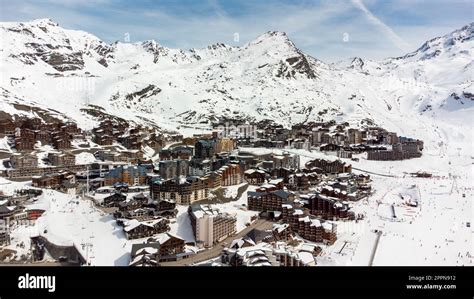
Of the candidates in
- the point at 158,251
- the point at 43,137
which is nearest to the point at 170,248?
the point at 158,251

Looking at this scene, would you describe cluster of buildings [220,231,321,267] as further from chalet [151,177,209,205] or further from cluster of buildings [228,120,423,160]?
cluster of buildings [228,120,423,160]

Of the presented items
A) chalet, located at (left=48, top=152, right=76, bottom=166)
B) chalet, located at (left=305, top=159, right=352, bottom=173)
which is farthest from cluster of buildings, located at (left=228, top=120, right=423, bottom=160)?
chalet, located at (left=48, top=152, right=76, bottom=166)

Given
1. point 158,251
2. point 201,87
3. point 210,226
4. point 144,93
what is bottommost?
point 158,251

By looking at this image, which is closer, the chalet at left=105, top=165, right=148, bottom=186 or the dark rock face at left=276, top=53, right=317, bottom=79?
the chalet at left=105, top=165, right=148, bottom=186

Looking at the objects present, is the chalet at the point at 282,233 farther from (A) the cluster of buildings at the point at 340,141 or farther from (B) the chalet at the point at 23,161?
(A) the cluster of buildings at the point at 340,141

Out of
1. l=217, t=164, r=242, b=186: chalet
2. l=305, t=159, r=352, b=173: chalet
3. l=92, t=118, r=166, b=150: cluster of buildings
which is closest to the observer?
l=217, t=164, r=242, b=186: chalet

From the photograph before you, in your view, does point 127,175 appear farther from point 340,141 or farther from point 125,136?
point 340,141

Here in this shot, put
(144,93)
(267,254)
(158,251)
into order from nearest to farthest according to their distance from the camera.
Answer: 1. (267,254)
2. (158,251)
3. (144,93)

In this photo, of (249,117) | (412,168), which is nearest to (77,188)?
(412,168)

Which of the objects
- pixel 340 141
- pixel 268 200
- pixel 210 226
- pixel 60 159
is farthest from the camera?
pixel 340 141

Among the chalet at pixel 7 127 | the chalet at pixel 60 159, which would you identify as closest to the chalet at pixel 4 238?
the chalet at pixel 60 159
